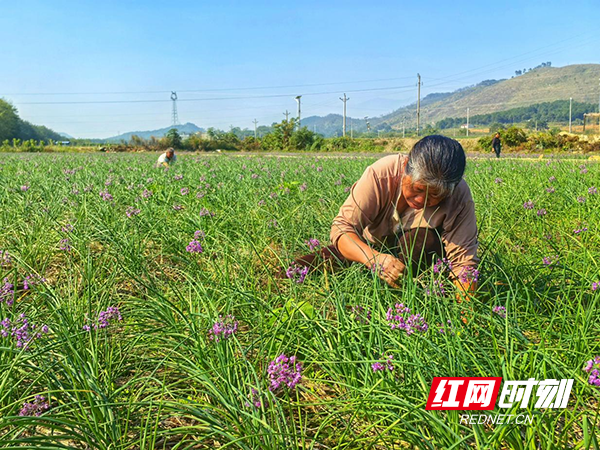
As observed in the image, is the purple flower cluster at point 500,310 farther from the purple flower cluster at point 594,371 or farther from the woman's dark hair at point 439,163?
the woman's dark hair at point 439,163

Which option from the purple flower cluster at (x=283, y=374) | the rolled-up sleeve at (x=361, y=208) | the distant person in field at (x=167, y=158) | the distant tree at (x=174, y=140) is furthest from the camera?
the distant tree at (x=174, y=140)

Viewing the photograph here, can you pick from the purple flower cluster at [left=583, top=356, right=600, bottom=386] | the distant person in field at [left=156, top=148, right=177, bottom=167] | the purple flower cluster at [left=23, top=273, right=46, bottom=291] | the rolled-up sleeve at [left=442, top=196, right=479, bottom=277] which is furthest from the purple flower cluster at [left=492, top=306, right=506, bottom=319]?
the distant person in field at [left=156, top=148, right=177, bottom=167]

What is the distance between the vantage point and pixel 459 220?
260cm

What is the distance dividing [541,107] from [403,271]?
222 metres

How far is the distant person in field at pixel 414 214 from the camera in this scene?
7.20 ft

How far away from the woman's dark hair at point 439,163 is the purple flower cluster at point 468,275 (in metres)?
0.43

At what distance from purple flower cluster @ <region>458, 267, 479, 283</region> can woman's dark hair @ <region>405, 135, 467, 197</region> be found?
17.0 inches

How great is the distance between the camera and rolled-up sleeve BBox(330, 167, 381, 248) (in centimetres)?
270

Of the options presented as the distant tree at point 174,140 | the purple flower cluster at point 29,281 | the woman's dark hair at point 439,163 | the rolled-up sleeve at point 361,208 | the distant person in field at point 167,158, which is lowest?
the purple flower cluster at point 29,281

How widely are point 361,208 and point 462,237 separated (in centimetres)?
60

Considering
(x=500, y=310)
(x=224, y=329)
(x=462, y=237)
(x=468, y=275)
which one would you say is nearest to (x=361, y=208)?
(x=462, y=237)

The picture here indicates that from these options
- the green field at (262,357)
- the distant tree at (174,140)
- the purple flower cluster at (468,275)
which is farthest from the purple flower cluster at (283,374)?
the distant tree at (174,140)

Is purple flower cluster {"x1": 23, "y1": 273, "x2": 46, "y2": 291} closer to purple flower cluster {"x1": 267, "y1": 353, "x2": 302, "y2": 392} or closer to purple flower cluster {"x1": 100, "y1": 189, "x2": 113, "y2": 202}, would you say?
purple flower cluster {"x1": 267, "y1": 353, "x2": 302, "y2": 392}

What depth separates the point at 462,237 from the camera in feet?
8.36
